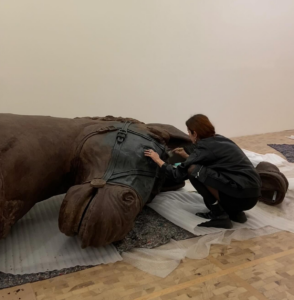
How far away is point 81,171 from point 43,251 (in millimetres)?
389

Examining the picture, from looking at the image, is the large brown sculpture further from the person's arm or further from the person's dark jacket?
the person's dark jacket

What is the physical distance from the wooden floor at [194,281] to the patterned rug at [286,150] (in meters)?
1.53

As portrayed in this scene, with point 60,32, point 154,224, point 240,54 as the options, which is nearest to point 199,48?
point 240,54

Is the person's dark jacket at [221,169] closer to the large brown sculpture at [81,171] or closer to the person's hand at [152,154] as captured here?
the person's hand at [152,154]

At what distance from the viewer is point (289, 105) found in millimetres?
4008

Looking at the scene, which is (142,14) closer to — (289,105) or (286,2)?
(286,2)

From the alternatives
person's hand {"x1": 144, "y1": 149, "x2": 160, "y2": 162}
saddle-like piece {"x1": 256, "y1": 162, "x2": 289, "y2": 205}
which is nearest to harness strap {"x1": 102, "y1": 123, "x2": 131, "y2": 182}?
person's hand {"x1": 144, "y1": 149, "x2": 160, "y2": 162}

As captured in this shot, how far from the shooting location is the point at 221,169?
1.65m

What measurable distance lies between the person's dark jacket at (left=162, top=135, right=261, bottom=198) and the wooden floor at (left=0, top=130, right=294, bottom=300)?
0.93 feet

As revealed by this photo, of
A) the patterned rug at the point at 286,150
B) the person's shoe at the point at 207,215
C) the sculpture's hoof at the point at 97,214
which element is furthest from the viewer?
the patterned rug at the point at 286,150

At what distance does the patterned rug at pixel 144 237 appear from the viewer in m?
1.32

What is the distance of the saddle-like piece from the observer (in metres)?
2.01

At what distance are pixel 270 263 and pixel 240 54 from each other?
8.00 feet

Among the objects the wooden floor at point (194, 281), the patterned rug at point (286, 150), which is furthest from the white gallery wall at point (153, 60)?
the wooden floor at point (194, 281)
